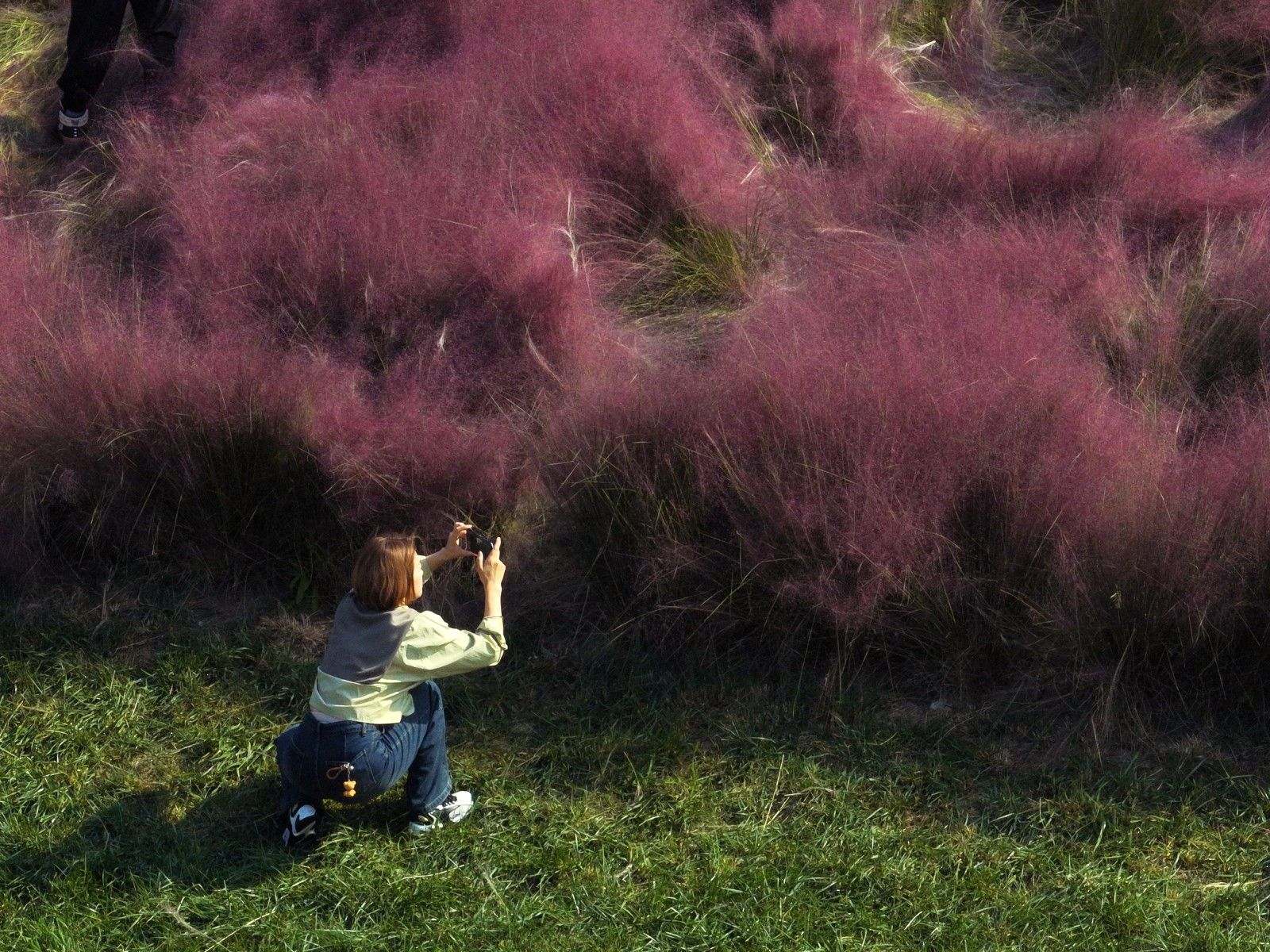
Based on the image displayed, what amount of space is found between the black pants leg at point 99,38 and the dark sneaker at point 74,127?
0.11 feet

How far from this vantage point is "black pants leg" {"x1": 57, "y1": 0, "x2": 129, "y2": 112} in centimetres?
665

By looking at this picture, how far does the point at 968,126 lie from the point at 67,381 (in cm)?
387

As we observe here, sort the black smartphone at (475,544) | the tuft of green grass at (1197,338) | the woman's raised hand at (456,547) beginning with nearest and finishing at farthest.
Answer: the woman's raised hand at (456,547), the black smartphone at (475,544), the tuft of green grass at (1197,338)

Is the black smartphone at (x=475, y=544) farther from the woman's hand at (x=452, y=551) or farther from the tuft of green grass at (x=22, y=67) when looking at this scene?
the tuft of green grass at (x=22, y=67)

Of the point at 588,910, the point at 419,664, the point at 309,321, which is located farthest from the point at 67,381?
the point at 588,910

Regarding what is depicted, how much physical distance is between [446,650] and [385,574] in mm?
249

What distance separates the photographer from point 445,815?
12.2 feet

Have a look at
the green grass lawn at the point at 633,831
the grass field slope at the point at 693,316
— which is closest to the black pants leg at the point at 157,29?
the grass field slope at the point at 693,316

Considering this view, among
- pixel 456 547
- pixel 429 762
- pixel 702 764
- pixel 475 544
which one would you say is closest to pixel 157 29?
pixel 475 544

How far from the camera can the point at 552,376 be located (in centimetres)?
490

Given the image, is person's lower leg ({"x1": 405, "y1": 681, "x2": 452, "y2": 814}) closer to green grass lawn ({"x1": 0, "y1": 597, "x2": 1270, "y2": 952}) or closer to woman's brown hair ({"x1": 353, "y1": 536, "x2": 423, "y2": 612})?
green grass lawn ({"x1": 0, "y1": 597, "x2": 1270, "y2": 952})

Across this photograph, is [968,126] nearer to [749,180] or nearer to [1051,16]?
[749,180]

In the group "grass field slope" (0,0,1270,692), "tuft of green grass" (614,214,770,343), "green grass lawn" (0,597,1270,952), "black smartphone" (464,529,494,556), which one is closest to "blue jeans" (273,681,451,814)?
"green grass lawn" (0,597,1270,952)

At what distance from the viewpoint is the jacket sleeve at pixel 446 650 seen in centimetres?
358
